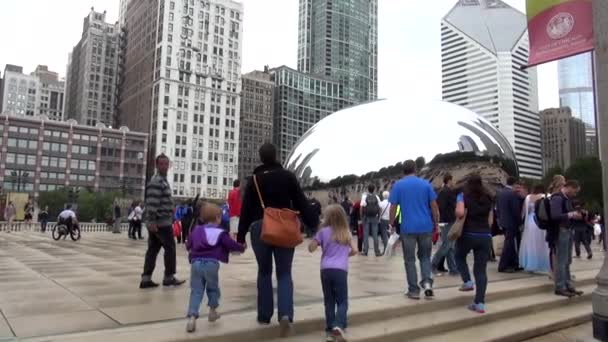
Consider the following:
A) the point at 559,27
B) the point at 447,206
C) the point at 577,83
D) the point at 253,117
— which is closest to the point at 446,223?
the point at 447,206

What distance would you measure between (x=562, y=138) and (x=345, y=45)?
10673 centimetres

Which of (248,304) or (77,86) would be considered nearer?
(248,304)

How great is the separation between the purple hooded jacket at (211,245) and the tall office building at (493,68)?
9037 cm

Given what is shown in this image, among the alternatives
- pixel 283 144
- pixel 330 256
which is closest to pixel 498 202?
pixel 330 256

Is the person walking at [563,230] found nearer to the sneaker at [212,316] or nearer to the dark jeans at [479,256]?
the dark jeans at [479,256]

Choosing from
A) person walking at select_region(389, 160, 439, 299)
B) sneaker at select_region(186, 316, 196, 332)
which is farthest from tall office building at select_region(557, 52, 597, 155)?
sneaker at select_region(186, 316, 196, 332)

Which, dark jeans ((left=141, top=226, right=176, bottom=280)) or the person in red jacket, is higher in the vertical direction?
the person in red jacket

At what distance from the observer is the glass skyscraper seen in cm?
5381

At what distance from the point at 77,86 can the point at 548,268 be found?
179 metres

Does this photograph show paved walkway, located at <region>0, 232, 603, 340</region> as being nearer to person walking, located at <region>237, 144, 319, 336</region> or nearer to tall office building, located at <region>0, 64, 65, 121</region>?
person walking, located at <region>237, 144, 319, 336</region>

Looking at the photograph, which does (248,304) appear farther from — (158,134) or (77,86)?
(77,86)

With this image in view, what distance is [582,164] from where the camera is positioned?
197 ft

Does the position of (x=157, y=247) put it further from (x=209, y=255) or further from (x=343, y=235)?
(x=343, y=235)

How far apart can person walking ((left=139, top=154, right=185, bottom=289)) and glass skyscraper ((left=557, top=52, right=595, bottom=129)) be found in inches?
1181
